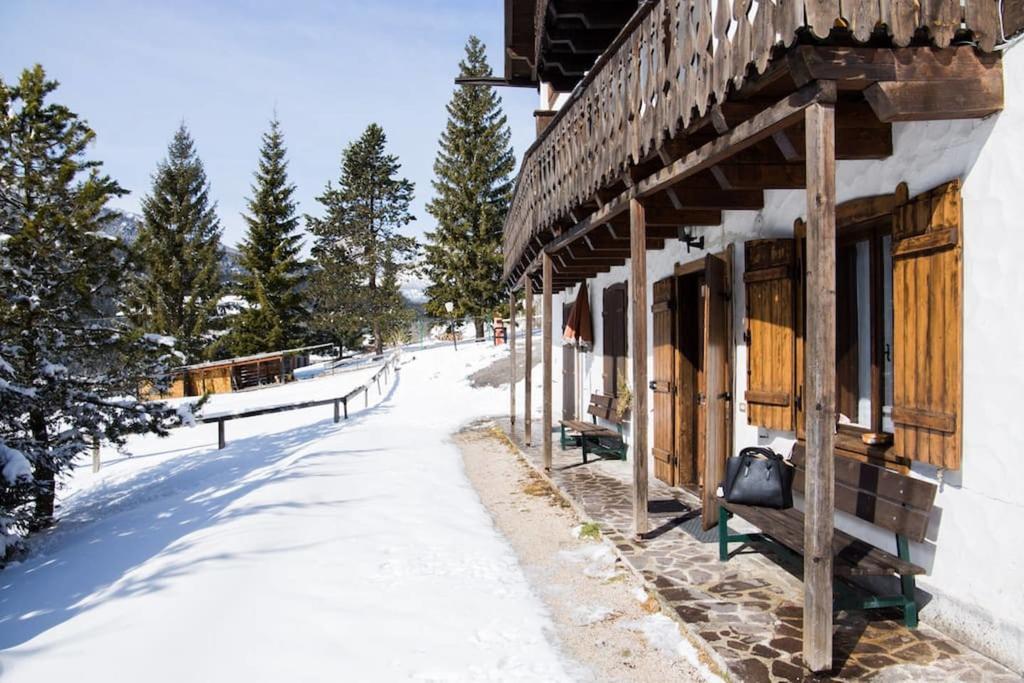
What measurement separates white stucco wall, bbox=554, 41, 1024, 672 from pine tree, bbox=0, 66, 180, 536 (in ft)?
33.4

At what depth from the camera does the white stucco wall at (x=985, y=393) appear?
3.15 meters

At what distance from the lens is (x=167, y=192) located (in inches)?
1249

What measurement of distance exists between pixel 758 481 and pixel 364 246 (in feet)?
111

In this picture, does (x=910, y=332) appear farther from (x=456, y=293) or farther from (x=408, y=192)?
(x=408, y=192)

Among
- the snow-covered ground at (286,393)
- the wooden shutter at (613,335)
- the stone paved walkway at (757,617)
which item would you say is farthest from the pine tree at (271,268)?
the stone paved walkway at (757,617)

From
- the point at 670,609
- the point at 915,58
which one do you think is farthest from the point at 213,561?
the point at 915,58

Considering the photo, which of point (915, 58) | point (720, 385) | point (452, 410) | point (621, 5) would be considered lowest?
point (452, 410)

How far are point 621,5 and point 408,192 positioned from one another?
28.9 m

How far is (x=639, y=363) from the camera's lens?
538 cm

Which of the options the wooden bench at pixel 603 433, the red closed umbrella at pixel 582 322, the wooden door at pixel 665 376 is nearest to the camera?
the wooden door at pixel 665 376

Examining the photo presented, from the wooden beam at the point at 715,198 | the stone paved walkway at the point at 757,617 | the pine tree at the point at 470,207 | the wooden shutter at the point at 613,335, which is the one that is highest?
the pine tree at the point at 470,207

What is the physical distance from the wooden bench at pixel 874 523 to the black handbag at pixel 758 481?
13 cm

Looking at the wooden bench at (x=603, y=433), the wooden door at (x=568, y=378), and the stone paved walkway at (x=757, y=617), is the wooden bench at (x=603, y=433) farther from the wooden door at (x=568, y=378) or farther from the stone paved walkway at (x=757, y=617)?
the stone paved walkway at (x=757, y=617)

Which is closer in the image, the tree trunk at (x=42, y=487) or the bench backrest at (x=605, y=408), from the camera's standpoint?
the tree trunk at (x=42, y=487)
